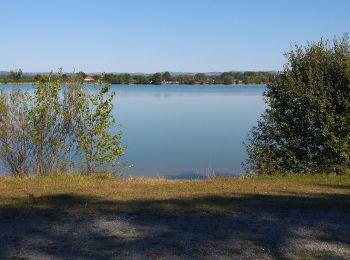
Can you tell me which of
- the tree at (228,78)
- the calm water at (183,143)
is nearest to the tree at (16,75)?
the calm water at (183,143)

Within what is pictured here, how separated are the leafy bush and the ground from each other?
16.1ft

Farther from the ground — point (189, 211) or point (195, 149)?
point (189, 211)

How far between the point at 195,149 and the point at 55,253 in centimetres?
2239

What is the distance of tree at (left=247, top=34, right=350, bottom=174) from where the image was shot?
54.9 ft

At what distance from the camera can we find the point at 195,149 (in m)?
27.8

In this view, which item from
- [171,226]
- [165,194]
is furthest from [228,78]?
[171,226]

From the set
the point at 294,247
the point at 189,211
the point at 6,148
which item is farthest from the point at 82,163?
the point at 294,247

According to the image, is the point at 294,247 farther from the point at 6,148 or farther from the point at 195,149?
the point at 195,149

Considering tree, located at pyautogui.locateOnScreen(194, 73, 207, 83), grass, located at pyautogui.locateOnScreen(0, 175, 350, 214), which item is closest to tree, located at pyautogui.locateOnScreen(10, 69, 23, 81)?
grass, located at pyautogui.locateOnScreen(0, 175, 350, 214)

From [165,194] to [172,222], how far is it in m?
2.54

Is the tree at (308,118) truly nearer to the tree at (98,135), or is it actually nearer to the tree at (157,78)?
the tree at (98,135)

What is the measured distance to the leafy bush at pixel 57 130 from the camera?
15.5 metres

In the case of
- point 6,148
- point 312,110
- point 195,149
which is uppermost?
point 312,110

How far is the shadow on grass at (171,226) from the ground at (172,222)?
0.01m
